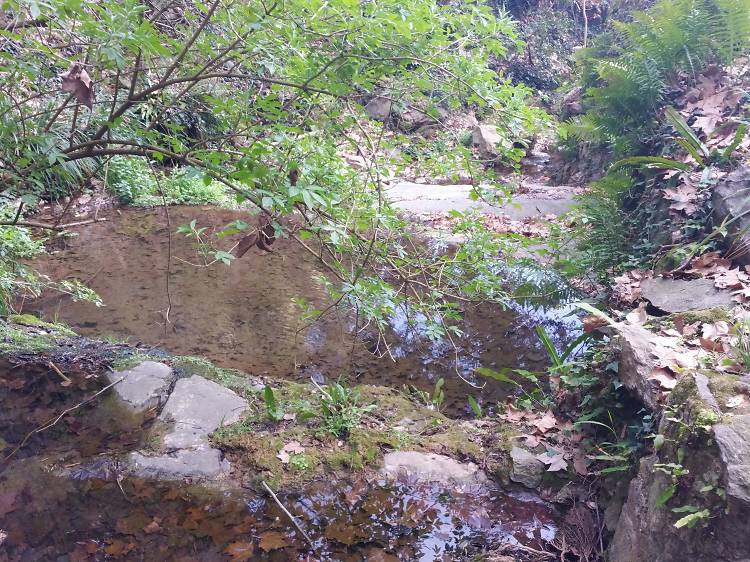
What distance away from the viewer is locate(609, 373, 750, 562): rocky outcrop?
1.64m

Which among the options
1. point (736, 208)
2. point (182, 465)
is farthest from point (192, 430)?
point (736, 208)

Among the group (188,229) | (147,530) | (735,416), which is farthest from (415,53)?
(147,530)

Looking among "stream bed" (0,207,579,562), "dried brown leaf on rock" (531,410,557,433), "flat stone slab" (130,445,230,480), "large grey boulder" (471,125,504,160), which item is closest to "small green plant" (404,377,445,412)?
"stream bed" (0,207,579,562)

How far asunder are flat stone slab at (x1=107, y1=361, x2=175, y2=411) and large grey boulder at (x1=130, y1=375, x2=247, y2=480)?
10cm

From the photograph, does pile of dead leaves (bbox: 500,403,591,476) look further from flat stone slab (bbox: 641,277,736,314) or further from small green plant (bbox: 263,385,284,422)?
small green plant (bbox: 263,385,284,422)

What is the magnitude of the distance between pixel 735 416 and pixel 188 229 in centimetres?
220

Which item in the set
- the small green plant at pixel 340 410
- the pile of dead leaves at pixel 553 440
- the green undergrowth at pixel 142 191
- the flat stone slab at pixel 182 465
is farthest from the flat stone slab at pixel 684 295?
the green undergrowth at pixel 142 191

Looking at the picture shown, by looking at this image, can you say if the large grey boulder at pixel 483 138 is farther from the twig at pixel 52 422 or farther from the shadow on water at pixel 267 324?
the twig at pixel 52 422

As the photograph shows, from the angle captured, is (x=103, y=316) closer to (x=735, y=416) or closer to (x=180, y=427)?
(x=180, y=427)

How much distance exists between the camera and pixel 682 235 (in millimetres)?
3854

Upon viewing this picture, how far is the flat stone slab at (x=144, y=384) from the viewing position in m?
3.37

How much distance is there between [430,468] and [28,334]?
10.9ft

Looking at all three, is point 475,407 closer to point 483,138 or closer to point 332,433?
point 332,433

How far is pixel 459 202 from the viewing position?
29.0 ft
